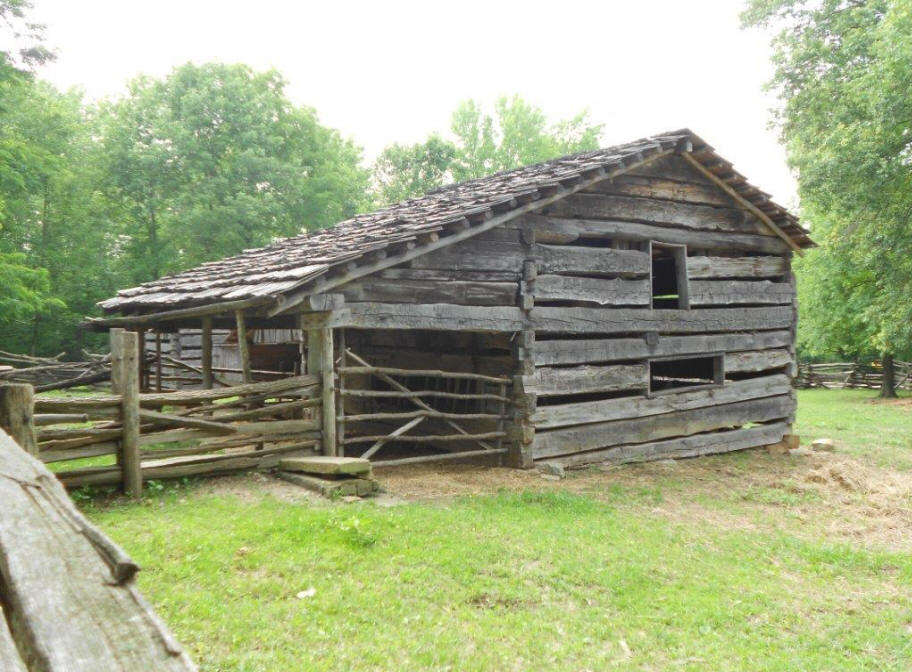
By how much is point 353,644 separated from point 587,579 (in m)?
2.27

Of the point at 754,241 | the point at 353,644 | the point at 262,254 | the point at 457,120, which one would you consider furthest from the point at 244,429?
the point at 457,120

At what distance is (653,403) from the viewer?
11.0 metres

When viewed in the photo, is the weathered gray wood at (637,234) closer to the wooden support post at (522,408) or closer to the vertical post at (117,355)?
the wooden support post at (522,408)

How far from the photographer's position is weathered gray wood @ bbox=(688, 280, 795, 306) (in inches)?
454

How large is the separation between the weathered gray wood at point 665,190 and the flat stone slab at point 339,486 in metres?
5.83

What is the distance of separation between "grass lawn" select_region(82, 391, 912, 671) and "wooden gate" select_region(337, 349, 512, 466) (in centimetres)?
85

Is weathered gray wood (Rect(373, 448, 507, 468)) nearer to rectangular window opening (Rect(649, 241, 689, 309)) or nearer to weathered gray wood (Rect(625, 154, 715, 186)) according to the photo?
rectangular window opening (Rect(649, 241, 689, 309))

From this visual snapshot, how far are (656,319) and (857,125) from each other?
8098 millimetres

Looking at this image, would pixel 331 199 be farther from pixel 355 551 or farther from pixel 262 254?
pixel 355 551

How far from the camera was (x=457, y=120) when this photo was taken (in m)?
45.5

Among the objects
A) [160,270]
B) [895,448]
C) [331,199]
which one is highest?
[331,199]

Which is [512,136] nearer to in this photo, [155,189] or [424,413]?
[155,189]

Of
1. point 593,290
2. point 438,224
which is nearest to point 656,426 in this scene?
point 593,290

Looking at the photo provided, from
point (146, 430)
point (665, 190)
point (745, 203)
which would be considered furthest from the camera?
point (745, 203)
